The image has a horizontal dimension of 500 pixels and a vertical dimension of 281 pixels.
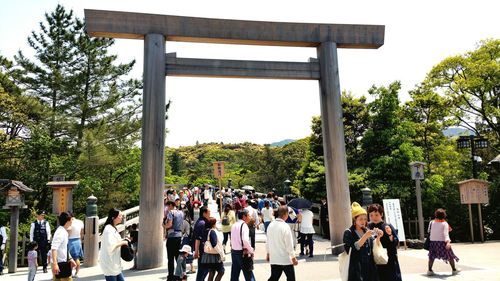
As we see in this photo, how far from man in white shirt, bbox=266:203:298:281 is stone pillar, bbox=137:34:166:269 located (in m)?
4.55

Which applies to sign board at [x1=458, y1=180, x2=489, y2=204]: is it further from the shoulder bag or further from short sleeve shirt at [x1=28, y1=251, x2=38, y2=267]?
short sleeve shirt at [x1=28, y1=251, x2=38, y2=267]

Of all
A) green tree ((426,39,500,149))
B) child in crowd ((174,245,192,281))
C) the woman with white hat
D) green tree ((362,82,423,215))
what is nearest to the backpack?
child in crowd ((174,245,192,281))

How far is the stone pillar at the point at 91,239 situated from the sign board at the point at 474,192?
13.4 metres

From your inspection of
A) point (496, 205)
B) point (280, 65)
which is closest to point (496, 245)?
point (496, 205)

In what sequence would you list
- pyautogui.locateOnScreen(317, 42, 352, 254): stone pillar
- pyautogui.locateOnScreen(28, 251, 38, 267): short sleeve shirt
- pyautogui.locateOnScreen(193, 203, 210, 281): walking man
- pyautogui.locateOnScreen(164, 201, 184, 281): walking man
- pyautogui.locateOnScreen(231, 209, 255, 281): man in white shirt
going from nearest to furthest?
pyautogui.locateOnScreen(231, 209, 255, 281): man in white shirt, pyautogui.locateOnScreen(193, 203, 210, 281): walking man, pyautogui.locateOnScreen(164, 201, 184, 281): walking man, pyautogui.locateOnScreen(28, 251, 38, 267): short sleeve shirt, pyautogui.locateOnScreen(317, 42, 352, 254): stone pillar

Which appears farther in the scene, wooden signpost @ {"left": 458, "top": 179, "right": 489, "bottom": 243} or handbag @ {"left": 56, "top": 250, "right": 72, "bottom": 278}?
wooden signpost @ {"left": 458, "top": 179, "right": 489, "bottom": 243}

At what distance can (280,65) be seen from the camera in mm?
10828

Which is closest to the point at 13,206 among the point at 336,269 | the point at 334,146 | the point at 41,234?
the point at 41,234

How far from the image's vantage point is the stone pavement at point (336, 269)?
319 inches

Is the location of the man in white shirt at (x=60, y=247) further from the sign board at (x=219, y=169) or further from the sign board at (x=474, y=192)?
the sign board at (x=474, y=192)

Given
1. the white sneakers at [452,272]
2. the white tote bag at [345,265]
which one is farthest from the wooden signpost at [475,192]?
the white tote bag at [345,265]

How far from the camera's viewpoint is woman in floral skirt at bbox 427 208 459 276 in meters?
8.23

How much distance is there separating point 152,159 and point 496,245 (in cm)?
1247

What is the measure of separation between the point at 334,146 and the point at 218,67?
13.5ft
